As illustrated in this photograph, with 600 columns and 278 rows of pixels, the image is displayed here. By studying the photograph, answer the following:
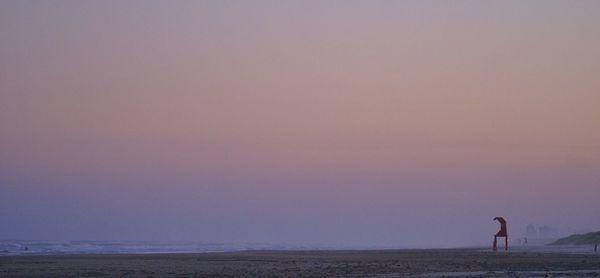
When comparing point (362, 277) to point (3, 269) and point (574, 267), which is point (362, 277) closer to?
point (574, 267)

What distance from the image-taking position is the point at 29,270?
2925 centimetres

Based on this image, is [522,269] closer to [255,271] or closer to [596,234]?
[255,271]

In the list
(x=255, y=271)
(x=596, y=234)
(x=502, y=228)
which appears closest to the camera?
(x=255, y=271)

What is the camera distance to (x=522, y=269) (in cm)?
2692

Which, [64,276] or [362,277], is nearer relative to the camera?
[362,277]

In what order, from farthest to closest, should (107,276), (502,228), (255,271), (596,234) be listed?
1. (596,234)
2. (502,228)
3. (255,271)
4. (107,276)

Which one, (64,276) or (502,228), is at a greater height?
(502,228)

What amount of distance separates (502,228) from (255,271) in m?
25.8

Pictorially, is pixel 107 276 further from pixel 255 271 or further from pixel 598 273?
pixel 598 273

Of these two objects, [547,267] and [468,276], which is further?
[547,267]

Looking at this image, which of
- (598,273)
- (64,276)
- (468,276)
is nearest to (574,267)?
(598,273)

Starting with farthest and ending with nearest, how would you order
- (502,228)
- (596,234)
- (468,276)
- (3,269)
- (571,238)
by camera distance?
(571,238), (596,234), (502,228), (3,269), (468,276)

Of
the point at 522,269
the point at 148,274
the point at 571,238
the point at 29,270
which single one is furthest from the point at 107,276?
the point at 571,238

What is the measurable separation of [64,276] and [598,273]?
1841 centimetres
